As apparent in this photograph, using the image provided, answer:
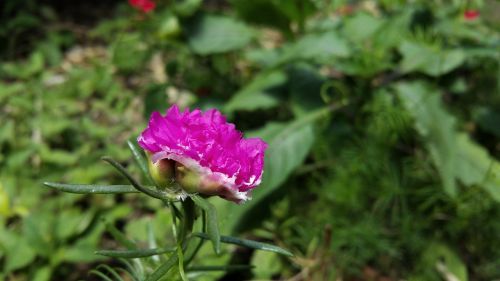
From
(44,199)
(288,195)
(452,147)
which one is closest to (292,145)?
(288,195)

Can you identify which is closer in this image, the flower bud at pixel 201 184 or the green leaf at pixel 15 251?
the flower bud at pixel 201 184

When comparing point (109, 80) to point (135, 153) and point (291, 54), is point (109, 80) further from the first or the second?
point (135, 153)

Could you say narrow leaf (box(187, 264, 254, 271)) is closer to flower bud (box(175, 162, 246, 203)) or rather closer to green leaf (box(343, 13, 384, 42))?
flower bud (box(175, 162, 246, 203))

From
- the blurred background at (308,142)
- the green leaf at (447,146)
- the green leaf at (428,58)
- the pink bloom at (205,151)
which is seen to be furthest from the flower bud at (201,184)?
the green leaf at (428,58)

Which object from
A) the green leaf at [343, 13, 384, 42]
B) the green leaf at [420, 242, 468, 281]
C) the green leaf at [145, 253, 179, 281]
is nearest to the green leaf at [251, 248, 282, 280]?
the green leaf at [420, 242, 468, 281]

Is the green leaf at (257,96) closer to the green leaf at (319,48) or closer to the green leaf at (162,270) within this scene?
the green leaf at (319,48)
